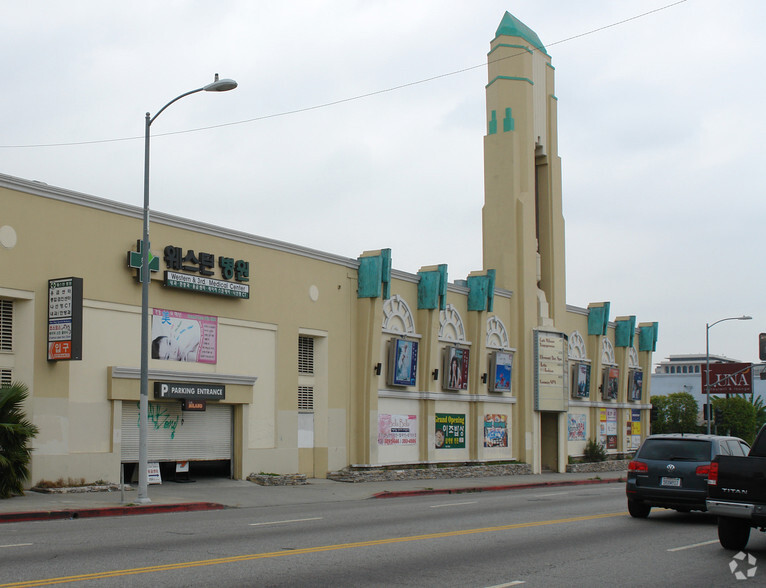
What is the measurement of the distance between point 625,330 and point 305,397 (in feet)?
86.3

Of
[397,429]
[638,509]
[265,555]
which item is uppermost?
[397,429]

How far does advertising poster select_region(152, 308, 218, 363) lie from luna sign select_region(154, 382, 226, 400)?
849 millimetres

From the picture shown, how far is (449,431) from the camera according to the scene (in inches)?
A: 1442

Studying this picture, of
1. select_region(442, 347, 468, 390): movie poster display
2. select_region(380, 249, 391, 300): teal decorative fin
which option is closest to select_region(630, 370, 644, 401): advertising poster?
select_region(442, 347, 468, 390): movie poster display

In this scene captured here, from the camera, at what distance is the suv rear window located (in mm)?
17453

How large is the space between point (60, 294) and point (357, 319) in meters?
12.7

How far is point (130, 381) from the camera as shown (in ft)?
81.0

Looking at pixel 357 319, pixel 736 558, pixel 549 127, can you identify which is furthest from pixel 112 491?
pixel 549 127

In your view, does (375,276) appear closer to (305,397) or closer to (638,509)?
(305,397)

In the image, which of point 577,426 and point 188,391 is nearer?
point 188,391

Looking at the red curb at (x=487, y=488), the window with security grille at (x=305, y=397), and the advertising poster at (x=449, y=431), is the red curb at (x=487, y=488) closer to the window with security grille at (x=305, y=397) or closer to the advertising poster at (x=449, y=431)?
the advertising poster at (x=449, y=431)

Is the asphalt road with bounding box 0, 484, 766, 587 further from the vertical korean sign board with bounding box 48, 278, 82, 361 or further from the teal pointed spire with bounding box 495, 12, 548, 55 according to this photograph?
the teal pointed spire with bounding box 495, 12, 548, 55

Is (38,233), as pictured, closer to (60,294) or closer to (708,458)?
(60,294)

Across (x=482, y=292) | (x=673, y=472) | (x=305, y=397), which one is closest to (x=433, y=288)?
(x=482, y=292)
